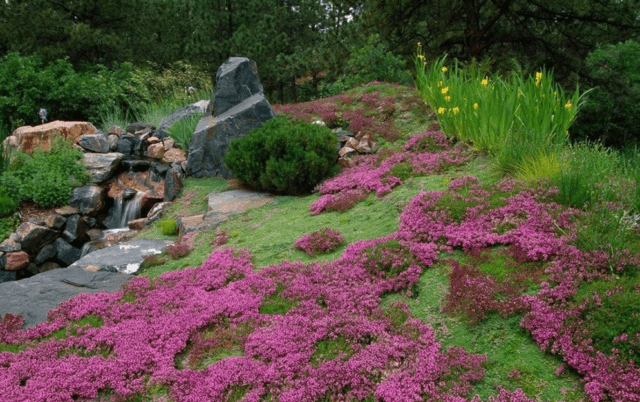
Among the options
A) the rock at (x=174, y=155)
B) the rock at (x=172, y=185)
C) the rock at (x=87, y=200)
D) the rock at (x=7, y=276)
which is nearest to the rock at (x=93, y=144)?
the rock at (x=174, y=155)

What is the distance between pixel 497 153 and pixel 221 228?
5.26m

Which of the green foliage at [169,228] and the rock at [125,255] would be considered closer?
the rock at [125,255]

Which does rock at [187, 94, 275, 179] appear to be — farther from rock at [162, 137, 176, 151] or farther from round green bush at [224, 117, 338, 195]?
rock at [162, 137, 176, 151]

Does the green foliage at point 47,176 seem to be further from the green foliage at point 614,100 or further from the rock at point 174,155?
the green foliage at point 614,100

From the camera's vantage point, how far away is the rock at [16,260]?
10984mm

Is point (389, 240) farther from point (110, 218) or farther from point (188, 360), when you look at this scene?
point (110, 218)

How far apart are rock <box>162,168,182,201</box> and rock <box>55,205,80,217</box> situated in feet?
7.57

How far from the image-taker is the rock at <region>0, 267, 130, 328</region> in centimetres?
631

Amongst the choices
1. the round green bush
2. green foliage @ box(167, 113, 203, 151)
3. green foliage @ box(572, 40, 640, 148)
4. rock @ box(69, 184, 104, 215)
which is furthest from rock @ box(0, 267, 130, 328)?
green foliage @ box(572, 40, 640, 148)

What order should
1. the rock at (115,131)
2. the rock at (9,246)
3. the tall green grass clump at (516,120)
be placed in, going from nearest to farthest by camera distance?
the tall green grass clump at (516,120) < the rock at (9,246) < the rock at (115,131)

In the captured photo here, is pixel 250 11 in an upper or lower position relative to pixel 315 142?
upper

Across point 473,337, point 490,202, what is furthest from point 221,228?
point 473,337

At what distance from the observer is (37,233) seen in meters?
11.5

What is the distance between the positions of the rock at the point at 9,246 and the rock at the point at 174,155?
177 inches
